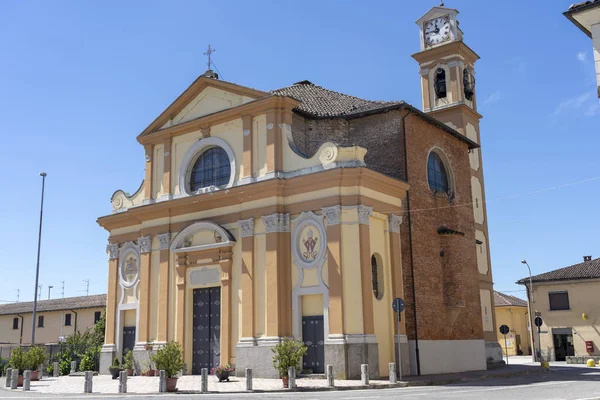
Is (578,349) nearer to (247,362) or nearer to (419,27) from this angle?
(419,27)

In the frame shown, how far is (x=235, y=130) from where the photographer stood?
1035 inches

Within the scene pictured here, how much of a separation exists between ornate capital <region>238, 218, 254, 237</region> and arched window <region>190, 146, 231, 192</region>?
2.60 meters

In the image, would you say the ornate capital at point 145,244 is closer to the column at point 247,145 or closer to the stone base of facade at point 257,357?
the column at point 247,145

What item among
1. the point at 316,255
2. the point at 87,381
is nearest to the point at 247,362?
the point at 316,255

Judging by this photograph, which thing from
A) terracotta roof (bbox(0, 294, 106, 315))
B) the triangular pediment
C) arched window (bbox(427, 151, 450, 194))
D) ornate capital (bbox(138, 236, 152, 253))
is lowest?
terracotta roof (bbox(0, 294, 106, 315))

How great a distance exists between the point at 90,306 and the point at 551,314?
3424 centimetres

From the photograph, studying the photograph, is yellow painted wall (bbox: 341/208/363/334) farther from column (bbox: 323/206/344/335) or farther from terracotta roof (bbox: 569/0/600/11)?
terracotta roof (bbox: 569/0/600/11)

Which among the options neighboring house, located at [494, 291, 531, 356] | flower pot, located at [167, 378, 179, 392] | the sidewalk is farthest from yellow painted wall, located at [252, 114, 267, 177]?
neighboring house, located at [494, 291, 531, 356]

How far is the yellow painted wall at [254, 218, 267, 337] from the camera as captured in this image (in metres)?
23.5

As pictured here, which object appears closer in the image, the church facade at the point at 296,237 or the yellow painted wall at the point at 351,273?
the yellow painted wall at the point at 351,273

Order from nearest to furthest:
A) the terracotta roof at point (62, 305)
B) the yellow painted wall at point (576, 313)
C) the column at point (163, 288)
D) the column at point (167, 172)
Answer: the column at point (163, 288)
the column at point (167, 172)
the yellow painted wall at point (576, 313)
the terracotta roof at point (62, 305)

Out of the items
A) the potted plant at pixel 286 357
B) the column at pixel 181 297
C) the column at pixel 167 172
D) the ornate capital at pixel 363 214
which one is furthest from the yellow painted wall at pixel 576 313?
the potted plant at pixel 286 357

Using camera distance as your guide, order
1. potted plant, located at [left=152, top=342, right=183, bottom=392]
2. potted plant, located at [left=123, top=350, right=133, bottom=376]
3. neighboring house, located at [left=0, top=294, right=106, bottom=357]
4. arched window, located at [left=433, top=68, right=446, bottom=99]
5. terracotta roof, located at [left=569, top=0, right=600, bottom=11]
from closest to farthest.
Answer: terracotta roof, located at [left=569, top=0, right=600, bottom=11], potted plant, located at [left=152, top=342, right=183, bottom=392], potted plant, located at [left=123, top=350, right=133, bottom=376], arched window, located at [left=433, top=68, right=446, bottom=99], neighboring house, located at [left=0, top=294, right=106, bottom=357]

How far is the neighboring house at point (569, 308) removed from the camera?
41.0 meters
